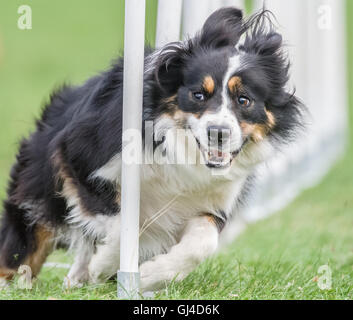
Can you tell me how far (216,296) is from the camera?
156 inches

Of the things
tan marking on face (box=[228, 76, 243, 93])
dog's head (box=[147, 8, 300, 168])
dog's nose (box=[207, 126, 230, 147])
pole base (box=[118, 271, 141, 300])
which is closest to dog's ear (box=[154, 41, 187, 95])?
dog's head (box=[147, 8, 300, 168])

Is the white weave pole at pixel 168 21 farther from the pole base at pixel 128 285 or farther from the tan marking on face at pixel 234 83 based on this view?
the pole base at pixel 128 285

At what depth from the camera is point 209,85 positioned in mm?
3832

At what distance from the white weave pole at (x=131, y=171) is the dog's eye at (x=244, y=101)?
52cm

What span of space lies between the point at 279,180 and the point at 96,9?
1177 centimetres

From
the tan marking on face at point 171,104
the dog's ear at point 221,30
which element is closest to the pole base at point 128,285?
the tan marking on face at point 171,104

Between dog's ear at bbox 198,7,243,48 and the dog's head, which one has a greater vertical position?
dog's ear at bbox 198,7,243,48

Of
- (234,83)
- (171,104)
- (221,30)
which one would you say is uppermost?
(221,30)

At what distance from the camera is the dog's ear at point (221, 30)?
410cm

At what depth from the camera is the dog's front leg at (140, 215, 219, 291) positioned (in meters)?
3.93

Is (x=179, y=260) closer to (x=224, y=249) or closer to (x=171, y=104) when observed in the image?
(x=171, y=104)

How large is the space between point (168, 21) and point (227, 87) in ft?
1.94

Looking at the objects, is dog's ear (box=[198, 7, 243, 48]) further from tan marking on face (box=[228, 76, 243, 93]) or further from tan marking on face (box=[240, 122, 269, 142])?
tan marking on face (box=[240, 122, 269, 142])

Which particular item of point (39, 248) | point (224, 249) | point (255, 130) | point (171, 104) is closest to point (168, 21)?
point (171, 104)
